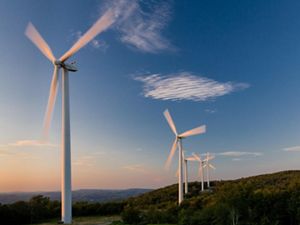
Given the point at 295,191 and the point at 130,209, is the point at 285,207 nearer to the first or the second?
the point at 295,191

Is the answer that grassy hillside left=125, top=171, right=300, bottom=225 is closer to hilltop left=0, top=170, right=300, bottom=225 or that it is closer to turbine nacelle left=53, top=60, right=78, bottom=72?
hilltop left=0, top=170, right=300, bottom=225

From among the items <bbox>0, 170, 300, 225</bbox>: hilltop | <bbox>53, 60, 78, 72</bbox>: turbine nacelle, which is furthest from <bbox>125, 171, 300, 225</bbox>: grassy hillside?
<bbox>53, 60, 78, 72</bbox>: turbine nacelle

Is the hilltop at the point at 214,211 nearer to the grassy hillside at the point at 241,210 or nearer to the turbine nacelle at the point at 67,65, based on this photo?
the grassy hillside at the point at 241,210

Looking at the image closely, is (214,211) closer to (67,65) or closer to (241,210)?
(241,210)

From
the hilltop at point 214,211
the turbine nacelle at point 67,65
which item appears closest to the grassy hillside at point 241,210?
the hilltop at point 214,211

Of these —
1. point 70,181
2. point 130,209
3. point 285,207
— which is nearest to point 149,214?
point 130,209

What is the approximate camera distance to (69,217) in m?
32.1

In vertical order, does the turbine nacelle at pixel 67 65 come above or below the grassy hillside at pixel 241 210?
above

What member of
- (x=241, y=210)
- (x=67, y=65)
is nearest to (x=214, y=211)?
(x=241, y=210)

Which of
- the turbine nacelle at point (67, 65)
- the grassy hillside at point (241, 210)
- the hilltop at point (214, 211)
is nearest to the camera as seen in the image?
the turbine nacelle at point (67, 65)

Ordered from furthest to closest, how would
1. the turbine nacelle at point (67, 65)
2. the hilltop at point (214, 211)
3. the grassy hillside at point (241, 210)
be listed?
the grassy hillside at point (241, 210) < the hilltop at point (214, 211) < the turbine nacelle at point (67, 65)

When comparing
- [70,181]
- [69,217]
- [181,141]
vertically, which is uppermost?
[181,141]

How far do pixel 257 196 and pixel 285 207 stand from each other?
16.6 feet

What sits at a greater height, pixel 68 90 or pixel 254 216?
pixel 68 90
